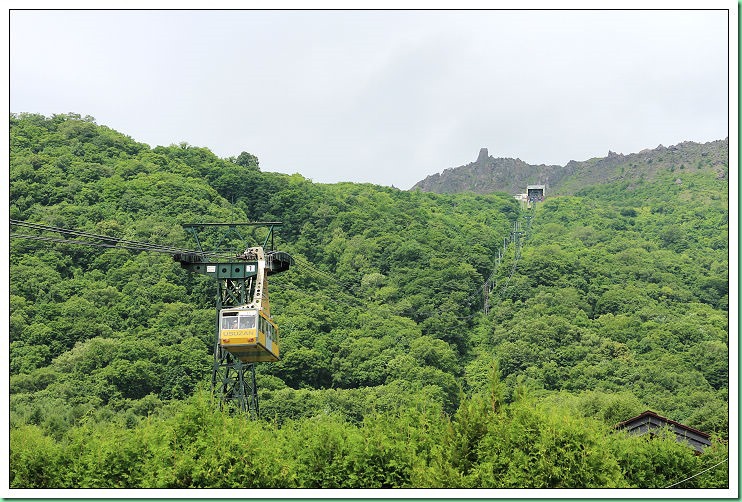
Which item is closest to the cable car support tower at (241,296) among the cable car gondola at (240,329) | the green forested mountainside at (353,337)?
the cable car gondola at (240,329)

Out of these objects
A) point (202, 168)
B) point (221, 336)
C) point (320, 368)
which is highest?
point (202, 168)

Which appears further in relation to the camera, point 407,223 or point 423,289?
point 407,223

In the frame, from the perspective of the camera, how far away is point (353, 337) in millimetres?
61062

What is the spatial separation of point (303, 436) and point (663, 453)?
928cm

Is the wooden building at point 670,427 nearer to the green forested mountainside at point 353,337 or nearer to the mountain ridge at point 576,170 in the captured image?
the green forested mountainside at point 353,337

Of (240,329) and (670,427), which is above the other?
(240,329)

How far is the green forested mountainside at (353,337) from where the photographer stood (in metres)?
25.3

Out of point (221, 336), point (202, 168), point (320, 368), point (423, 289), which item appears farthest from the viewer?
point (202, 168)

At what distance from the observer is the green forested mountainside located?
995 inches

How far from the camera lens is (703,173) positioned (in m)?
116

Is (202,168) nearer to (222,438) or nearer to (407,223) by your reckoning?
(407,223)

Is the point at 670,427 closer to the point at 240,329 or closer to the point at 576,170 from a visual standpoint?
the point at 240,329

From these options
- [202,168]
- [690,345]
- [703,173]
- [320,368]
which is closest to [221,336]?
[320,368]

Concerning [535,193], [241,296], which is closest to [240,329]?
[241,296]
